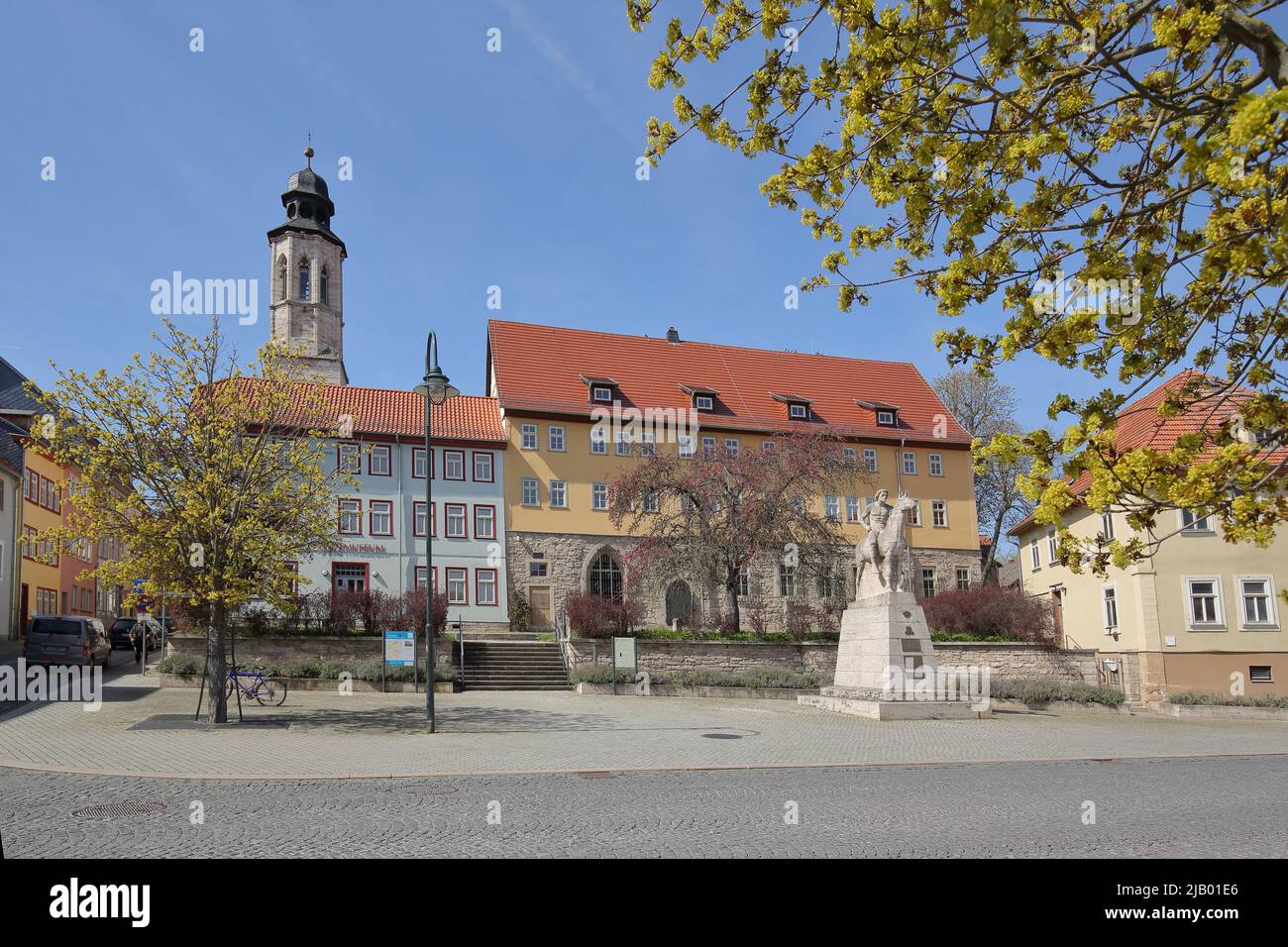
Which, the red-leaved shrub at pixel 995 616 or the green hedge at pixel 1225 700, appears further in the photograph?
the red-leaved shrub at pixel 995 616

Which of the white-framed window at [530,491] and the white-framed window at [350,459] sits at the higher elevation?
the white-framed window at [530,491]

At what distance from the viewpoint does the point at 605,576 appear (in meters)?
43.8

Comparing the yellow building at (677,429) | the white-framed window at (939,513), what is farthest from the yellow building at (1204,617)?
the white-framed window at (939,513)

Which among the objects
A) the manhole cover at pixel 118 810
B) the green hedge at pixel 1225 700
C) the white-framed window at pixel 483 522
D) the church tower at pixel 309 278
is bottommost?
the green hedge at pixel 1225 700

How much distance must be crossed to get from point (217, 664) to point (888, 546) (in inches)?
603

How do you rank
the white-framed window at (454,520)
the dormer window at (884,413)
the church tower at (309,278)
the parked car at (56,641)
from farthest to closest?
the church tower at (309,278) → the dormer window at (884,413) → the white-framed window at (454,520) → the parked car at (56,641)

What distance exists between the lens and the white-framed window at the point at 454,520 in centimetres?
4175

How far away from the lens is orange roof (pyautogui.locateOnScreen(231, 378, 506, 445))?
42.1 m

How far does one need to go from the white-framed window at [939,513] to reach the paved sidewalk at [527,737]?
73.3 ft

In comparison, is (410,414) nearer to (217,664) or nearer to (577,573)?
(577,573)

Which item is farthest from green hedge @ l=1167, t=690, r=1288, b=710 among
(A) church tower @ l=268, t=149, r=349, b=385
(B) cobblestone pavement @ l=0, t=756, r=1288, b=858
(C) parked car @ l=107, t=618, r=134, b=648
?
A: (A) church tower @ l=268, t=149, r=349, b=385

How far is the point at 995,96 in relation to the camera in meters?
5.39

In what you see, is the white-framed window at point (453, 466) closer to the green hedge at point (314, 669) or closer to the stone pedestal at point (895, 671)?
the green hedge at point (314, 669)
